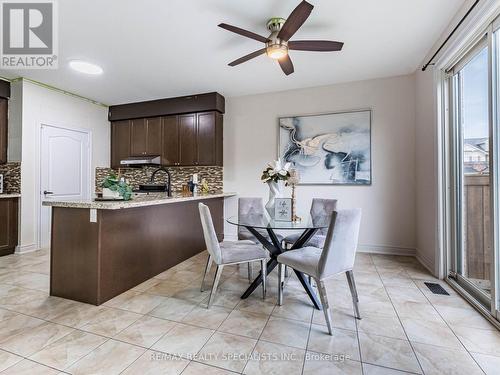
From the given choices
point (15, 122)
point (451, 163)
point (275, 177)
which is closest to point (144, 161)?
point (15, 122)

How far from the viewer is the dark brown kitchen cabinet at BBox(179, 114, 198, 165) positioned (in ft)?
14.9

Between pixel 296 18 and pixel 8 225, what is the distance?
4.60 m

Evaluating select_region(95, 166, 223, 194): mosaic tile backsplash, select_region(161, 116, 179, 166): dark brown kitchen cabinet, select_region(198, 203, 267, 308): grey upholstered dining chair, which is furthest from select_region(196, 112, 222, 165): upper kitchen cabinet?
select_region(198, 203, 267, 308): grey upholstered dining chair

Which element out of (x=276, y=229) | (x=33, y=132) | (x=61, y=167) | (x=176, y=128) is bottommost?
(x=276, y=229)

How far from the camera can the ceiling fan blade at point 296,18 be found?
5.80ft

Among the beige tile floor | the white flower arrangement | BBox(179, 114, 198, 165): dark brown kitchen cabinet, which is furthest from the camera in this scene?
BBox(179, 114, 198, 165): dark brown kitchen cabinet

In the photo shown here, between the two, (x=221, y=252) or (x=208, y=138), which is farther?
(x=208, y=138)

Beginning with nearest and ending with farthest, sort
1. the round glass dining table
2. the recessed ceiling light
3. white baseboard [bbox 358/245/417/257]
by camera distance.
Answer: the round glass dining table
the recessed ceiling light
white baseboard [bbox 358/245/417/257]

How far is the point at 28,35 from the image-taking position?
267cm

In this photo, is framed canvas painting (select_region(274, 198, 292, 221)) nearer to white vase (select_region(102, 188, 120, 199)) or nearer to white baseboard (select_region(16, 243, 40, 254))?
white vase (select_region(102, 188, 120, 199))

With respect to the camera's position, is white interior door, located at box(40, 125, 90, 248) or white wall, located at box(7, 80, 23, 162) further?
white interior door, located at box(40, 125, 90, 248)

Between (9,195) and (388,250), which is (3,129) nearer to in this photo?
(9,195)

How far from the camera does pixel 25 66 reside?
3373 mm

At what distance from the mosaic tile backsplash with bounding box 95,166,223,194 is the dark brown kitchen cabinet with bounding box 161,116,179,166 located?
30cm
